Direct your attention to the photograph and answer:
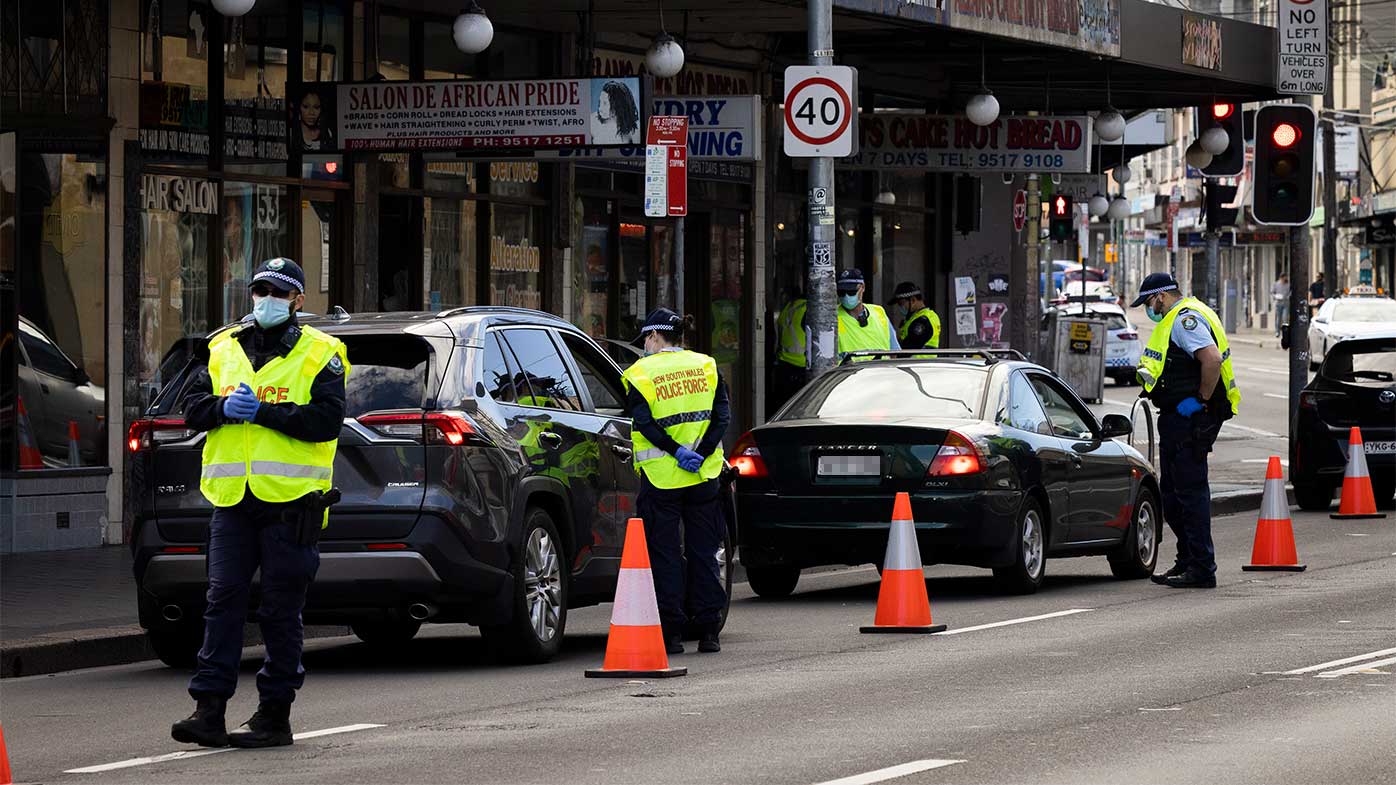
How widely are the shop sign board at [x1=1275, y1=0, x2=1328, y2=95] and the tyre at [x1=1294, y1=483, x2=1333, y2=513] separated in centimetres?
444

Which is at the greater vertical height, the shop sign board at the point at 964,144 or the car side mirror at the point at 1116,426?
the shop sign board at the point at 964,144

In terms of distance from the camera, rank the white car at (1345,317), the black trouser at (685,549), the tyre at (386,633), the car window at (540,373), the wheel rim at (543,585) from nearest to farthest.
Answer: the wheel rim at (543,585) < the car window at (540,373) < the black trouser at (685,549) < the tyre at (386,633) < the white car at (1345,317)

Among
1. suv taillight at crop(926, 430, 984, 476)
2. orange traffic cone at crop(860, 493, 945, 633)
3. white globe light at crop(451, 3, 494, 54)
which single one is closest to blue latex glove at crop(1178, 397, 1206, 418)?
suv taillight at crop(926, 430, 984, 476)

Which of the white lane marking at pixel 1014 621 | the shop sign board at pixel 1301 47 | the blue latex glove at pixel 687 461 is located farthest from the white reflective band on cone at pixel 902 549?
the shop sign board at pixel 1301 47

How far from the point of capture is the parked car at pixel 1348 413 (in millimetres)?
22156

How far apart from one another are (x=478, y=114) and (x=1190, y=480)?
5884 millimetres

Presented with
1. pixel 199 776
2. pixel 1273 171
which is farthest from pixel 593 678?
pixel 1273 171

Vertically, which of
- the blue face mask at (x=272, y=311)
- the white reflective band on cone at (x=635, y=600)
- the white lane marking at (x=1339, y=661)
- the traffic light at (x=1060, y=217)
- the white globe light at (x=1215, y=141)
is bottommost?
the white lane marking at (x=1339, y=661)

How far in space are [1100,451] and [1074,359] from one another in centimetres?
2250

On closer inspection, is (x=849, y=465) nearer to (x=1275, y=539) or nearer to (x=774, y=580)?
(x=774, y=580)

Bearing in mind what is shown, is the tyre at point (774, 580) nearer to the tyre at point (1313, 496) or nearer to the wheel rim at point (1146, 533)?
the wheel rim at point (1146, 533)

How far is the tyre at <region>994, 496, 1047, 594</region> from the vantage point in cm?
1492

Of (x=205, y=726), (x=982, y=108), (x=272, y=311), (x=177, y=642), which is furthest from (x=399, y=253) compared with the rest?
(x=205, y=726)

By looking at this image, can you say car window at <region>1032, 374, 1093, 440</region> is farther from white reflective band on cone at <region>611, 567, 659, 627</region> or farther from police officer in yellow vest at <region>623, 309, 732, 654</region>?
white reflective band on cone at <region>611, 567, 659, 627</region>
